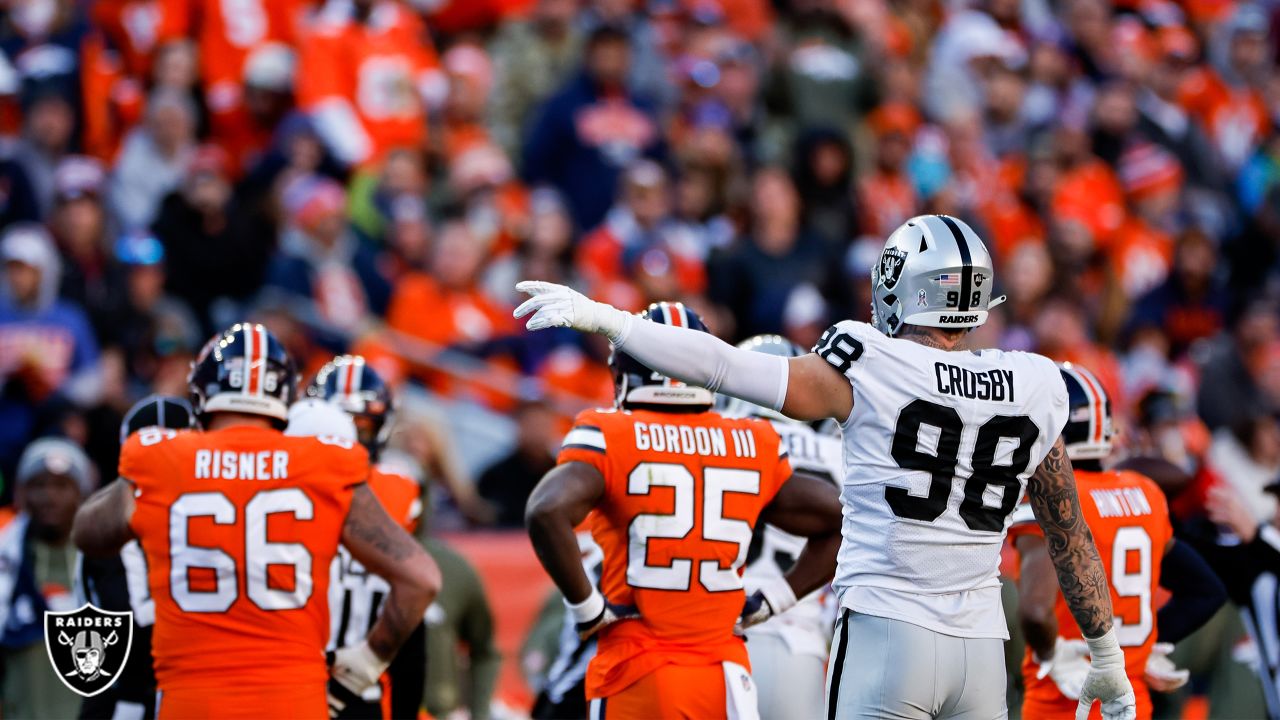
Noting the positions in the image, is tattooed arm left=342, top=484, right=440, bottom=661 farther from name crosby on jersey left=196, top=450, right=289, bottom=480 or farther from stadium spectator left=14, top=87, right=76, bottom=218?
stadium spectator left=14, top=87, right=76, bottom=218

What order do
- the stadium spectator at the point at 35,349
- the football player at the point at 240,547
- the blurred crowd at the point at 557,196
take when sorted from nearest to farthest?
the football player at the point at 240,547
the stadium spectator at the point at 35,349
the blurred crowd at the point at 557,196

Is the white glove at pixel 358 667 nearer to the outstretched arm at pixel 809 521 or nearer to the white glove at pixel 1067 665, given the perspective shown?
the outstretched arm at pixel 809 521

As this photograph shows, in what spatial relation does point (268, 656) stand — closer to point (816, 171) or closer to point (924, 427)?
point (924, 427)

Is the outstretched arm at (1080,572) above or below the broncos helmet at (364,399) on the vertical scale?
below

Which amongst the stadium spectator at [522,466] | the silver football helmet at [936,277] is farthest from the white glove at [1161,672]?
the stadium spectator at [522,466]

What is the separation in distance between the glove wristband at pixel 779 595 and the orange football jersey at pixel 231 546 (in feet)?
5.24

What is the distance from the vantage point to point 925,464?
4.82m

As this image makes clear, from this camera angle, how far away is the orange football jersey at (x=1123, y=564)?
5941mm

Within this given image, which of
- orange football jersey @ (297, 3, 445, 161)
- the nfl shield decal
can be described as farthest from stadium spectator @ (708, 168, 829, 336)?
the nfl shield decal

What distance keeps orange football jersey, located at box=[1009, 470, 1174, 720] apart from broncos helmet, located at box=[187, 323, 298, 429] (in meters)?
2.59

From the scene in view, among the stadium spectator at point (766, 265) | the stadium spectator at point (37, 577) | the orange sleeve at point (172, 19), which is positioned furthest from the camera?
the orange sleeve at point (172, 19)

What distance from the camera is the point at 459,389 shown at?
1138 centimetres

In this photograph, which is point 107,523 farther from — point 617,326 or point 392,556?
point 617,326

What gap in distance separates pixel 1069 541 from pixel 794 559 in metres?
1.76
